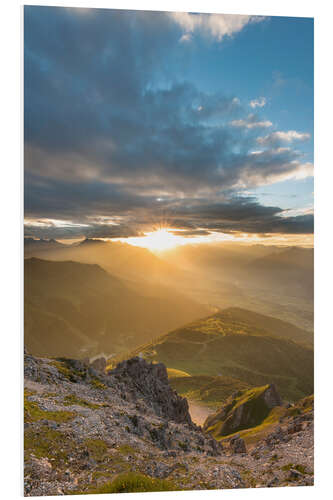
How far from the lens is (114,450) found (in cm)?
936

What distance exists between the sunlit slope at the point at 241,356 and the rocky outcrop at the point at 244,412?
48942 millimetres

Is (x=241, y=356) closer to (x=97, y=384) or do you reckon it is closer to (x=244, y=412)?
(x=244, y=412)

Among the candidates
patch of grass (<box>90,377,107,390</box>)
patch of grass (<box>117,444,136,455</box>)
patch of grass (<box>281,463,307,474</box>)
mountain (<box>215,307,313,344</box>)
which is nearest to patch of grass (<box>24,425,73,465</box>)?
patch of grass (<box>117,444,136,455</box>)

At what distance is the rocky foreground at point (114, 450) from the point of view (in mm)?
8367

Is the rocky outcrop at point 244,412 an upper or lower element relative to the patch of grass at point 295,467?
lower

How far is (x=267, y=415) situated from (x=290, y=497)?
94.4 feet

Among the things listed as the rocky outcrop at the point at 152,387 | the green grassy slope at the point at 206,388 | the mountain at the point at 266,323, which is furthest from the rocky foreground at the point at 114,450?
the mountain at the point at 266,323

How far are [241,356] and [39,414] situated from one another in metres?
115

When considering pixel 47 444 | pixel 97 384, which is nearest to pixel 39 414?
pixel 47 444

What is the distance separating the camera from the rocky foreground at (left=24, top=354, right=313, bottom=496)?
837cm

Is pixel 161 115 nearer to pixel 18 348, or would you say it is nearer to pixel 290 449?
pixel 18 348

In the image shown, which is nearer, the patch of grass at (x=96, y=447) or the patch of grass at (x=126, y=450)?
the patch of grass at (x=96, y=447)

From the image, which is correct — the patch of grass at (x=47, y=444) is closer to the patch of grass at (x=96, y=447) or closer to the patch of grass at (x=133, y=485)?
the patch of grass at (x=96, y=447)

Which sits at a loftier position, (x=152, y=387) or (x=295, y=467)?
(x=295, y=467)
